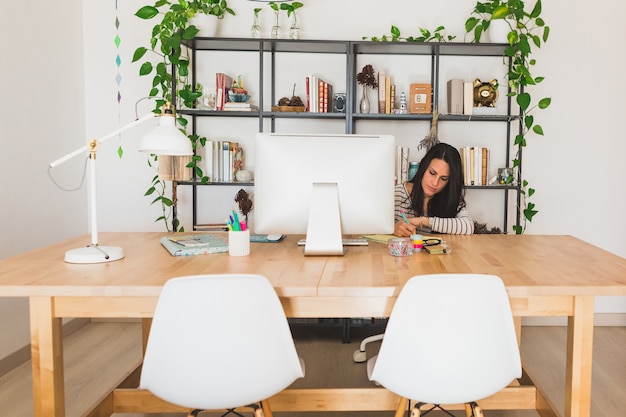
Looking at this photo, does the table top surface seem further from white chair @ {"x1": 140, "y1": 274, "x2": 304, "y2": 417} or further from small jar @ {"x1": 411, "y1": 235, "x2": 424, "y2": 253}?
white chair @ {"x1": 140, "y1": 274, "x2": 304, "y2": 417}

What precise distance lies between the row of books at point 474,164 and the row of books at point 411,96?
1.25ft

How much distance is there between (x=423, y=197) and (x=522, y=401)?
1299 mm

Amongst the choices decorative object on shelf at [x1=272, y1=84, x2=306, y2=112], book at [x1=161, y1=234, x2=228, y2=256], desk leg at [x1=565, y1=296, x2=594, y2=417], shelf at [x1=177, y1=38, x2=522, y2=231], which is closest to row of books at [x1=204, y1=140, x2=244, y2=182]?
shelf at [x1=177, y1=38, x2=522, y2=231]

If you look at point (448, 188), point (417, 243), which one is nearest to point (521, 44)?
point (448, 188)

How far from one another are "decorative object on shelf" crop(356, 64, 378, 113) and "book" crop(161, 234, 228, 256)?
1.70m

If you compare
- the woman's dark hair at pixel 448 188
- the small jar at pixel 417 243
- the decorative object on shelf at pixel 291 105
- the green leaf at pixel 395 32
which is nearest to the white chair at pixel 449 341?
the small jar at pixel 417 243

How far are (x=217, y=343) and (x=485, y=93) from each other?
2.83 metres

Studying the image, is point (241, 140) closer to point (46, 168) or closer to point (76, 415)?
point (46, 168)

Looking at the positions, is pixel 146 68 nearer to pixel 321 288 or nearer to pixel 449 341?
pixel 321 288

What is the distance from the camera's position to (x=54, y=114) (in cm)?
334

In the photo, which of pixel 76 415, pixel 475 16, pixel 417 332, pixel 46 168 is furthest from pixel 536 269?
pixel 46 168

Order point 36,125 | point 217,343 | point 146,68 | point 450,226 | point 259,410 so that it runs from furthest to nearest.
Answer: point 146,68 < point 36,125 < point 450,226 < point 259,410 < point 217,343

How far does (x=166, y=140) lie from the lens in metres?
1.83

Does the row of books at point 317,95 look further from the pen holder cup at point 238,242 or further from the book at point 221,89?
the pen holder cup at point 238,242
